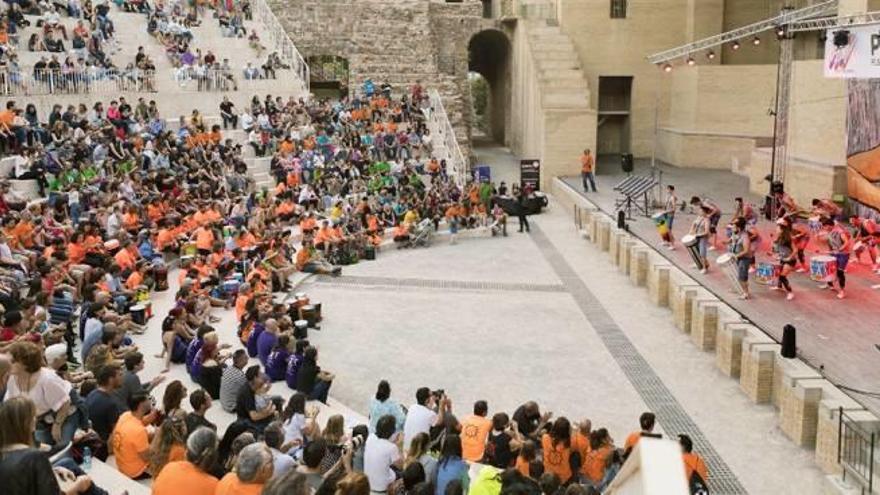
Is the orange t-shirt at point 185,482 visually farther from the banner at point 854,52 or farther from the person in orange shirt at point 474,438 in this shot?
the banner at point 854,52

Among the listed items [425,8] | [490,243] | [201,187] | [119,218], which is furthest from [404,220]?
[425,8]

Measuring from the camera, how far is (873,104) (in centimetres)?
2220

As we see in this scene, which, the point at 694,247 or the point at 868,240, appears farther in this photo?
the point at 694,247

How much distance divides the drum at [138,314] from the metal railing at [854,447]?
11012 mm

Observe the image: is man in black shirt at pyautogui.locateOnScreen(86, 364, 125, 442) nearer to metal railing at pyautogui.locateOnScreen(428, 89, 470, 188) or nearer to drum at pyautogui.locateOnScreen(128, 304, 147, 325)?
drum at pyautogui.locateOnScreen(128, 304, 147, 325)

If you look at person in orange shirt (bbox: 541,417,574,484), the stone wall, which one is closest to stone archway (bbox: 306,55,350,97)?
the stone wall

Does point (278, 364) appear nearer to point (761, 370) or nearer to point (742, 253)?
point (761, 370)

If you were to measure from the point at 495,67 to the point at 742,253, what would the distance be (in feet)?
Result: 118

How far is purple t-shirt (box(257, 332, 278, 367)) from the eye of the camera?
1337cm

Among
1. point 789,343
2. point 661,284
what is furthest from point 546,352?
point 789,343

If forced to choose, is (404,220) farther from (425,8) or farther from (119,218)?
(425,8)

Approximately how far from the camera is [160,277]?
17562mm

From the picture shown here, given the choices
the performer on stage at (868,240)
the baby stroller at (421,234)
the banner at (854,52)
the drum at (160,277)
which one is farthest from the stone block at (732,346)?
the baby stroller at (421,234)

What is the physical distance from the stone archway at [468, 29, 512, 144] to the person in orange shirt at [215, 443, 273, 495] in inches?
1590
